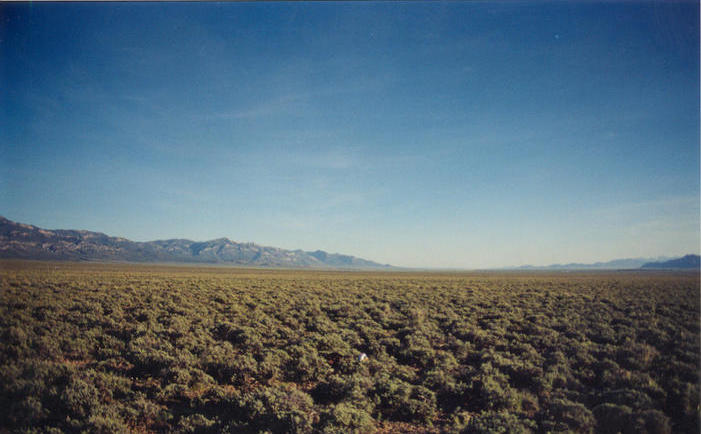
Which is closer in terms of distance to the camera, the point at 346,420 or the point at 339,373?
the point at 346,420

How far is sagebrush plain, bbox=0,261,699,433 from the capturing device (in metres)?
5.45

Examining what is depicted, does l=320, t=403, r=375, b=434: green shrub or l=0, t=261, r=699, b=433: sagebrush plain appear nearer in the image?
l=320, t=403, r=375, b=434: green shrub

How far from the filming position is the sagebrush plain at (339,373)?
545 cm

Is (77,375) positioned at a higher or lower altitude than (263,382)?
higher

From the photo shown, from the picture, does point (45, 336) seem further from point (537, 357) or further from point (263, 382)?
point (537, 357)

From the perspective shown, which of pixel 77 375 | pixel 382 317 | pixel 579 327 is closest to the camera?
pixel 77 375

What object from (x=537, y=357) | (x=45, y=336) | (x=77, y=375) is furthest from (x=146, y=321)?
(x=537, y=357)

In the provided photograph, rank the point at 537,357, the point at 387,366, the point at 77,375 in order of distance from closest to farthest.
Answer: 1. the point at 77,375
2. the point at 387,366
3. the point at 537,357

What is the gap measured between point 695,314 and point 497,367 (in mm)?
14889

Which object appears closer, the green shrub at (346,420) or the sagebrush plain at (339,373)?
the green shrub at (346,420)

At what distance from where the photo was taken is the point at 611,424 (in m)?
5.34

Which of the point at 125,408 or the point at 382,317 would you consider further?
the point at 382,317

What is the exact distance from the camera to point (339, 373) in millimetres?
8141

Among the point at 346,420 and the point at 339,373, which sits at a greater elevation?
the point at 346,420
